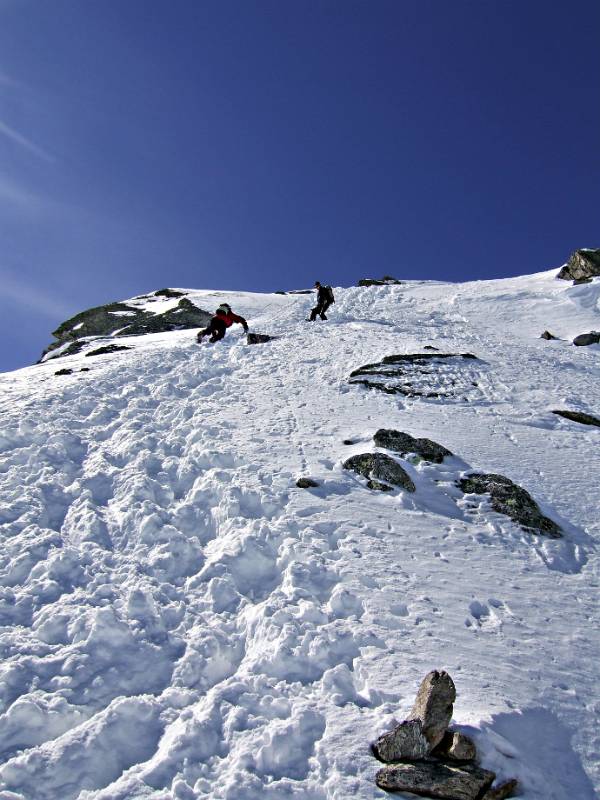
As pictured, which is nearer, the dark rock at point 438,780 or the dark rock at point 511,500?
the dark rock at point 438,780

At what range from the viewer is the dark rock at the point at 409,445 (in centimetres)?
1077

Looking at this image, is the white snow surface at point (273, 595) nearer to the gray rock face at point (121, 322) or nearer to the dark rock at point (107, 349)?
the dark rock at point (107, 349)

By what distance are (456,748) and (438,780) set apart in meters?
0.29

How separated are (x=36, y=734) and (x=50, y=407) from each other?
9.71 metres

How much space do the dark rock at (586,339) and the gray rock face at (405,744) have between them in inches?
834

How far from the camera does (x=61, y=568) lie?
738cm

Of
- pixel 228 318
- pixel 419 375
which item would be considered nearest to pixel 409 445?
pixel 419 375

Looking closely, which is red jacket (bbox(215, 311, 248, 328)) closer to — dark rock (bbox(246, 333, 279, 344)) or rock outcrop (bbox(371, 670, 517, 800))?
dark rock (bbox(246, 333, 279, 344))

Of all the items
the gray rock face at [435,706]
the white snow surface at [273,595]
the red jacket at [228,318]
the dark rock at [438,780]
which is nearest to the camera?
the dark rock at [438,780]

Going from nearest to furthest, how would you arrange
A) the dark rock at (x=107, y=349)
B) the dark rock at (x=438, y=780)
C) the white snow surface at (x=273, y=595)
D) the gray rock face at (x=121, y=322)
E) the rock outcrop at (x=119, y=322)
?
1. the dark rock at (x=438, y=780)
2. the white snow surface at (x=273, y=595)
3. the dark rock at (x=107, y=349)
4. the rock outcrop at (x=119, y=322)
5. the gray rock face at (x=121, y=322)

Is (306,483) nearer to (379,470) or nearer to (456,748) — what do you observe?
(379,470)

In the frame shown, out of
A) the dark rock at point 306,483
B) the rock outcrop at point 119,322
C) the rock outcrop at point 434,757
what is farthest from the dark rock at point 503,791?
the rock outcrop at point 119,322

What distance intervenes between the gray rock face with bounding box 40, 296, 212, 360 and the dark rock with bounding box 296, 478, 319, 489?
2190cm

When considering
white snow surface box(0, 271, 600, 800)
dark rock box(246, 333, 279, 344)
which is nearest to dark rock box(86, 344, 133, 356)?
dark rock box(246, 333, 279, 344)
